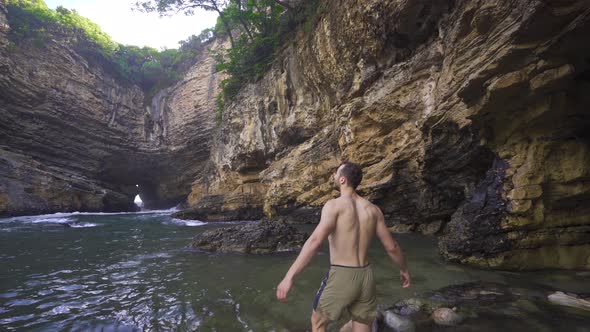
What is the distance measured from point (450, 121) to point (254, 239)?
5217 millimetres

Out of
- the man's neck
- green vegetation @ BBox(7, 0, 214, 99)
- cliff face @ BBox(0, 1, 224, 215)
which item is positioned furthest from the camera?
green vegetation @ BBox(7, 0, 214, 99)

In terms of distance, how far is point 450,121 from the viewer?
240 inches

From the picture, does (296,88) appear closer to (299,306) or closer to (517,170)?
(517,170)

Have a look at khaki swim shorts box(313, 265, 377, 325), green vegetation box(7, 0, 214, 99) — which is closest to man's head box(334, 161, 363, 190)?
khaki swim shorts box(313, 265, 377, 325)

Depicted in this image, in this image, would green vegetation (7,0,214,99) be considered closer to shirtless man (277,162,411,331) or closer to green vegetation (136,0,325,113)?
green vegetation (136,0,325,113)

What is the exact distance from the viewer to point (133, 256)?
22.8 feet

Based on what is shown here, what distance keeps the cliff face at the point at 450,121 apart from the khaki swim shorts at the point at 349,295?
354 cm

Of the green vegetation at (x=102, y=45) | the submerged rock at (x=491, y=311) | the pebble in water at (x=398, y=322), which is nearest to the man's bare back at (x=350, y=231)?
the pebble in water at (x=398, y=322)

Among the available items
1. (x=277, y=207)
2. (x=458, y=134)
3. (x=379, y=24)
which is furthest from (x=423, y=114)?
(x=277, y=207)

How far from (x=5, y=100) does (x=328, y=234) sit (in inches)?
1079

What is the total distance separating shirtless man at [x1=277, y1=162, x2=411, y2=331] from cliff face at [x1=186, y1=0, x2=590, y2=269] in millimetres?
3468

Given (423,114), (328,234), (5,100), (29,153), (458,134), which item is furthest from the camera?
(29,153)

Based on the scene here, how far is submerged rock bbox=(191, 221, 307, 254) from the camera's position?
7066mm

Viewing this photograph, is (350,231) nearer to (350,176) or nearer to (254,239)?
(350,176)
